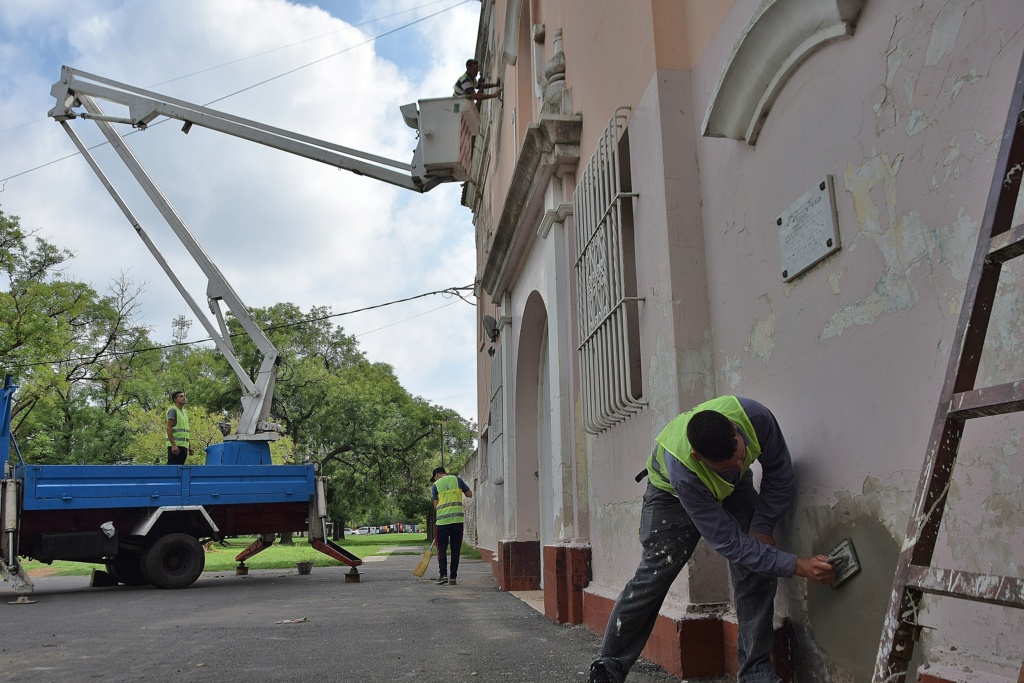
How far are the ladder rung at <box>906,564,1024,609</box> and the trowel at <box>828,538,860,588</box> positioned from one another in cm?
108

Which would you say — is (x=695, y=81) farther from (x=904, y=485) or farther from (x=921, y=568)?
(x=921, y=568)

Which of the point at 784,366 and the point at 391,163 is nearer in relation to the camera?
the point at 784,366

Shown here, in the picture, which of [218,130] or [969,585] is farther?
[218,130]

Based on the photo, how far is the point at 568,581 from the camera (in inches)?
243

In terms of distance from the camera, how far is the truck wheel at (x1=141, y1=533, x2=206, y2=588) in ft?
35.6

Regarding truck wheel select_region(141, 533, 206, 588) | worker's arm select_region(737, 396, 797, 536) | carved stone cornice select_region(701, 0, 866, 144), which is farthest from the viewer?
truck wheel select_region(141, 533, 206, 588)

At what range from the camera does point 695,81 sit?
183 inches

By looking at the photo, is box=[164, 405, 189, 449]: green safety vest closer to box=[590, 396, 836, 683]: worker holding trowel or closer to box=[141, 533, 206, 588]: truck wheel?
box=[141, 533, 206, 588]: truck wheel

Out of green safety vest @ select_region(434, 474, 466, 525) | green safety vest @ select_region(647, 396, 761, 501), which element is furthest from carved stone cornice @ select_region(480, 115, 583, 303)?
green safety vest @ select_region(647, 396, 761, 501)

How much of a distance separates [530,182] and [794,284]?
441cm

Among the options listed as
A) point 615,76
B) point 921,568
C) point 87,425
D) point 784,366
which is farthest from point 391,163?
point 87,425

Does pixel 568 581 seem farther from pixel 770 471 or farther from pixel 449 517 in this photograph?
pixel 449 517

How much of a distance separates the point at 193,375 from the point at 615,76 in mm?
38110

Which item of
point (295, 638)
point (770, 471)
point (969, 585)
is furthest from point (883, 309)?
point (295, 638)
